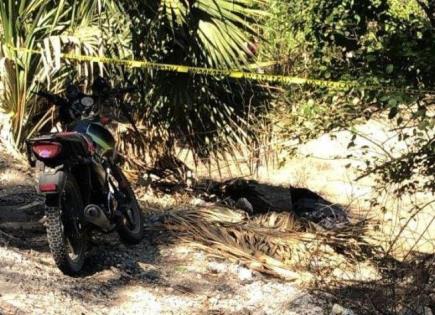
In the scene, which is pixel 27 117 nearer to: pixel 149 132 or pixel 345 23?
pixel 149 132

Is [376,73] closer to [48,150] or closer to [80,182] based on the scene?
[48,150]

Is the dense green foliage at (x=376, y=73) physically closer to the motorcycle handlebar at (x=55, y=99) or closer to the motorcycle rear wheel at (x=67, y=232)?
the motorcycle rear wheel at (x=67, y=232)

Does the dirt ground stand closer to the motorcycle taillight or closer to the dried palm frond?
the dried palm frond

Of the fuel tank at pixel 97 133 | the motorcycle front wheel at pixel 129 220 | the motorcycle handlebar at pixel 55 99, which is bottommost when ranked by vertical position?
the motorcycle front wheel at pixel 129 220

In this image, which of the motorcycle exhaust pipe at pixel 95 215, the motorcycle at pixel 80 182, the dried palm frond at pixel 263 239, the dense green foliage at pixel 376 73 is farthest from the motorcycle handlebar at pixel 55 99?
the dense green foliage at pixel 376 73

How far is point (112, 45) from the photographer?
22.2 feet

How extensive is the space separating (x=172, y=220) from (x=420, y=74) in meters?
2.68

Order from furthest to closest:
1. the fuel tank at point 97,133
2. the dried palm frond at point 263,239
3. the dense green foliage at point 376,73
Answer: the dried palm frond at point 263,239 < the fuel tank at point 97,133 < the dense green foliage at point 376,73

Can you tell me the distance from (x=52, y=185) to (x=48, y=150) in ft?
0.70

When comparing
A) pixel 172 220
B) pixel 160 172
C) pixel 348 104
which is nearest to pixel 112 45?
pixel 160 172

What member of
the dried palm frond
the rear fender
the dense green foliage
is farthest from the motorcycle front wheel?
the dense green foliage

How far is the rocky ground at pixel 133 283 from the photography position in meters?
3.99

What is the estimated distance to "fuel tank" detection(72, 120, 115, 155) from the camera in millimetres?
4625

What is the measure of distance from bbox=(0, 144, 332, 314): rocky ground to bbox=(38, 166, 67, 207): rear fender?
1.71ft
